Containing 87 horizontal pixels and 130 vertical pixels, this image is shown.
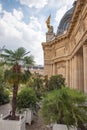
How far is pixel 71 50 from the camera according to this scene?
23.9 m

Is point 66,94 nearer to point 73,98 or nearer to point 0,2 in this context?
point 73,98

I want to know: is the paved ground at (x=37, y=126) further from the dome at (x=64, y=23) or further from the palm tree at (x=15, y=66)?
the dome at (x=64, y=23)

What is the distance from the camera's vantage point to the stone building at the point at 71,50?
1605 centimetres

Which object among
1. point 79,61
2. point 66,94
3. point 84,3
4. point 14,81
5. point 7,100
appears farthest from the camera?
point 7,100

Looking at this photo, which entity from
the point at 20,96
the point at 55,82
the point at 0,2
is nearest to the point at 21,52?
the point at 20,96

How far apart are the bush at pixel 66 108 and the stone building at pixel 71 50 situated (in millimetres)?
7359

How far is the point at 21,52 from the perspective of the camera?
12.0m

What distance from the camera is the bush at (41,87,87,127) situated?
8.07 m

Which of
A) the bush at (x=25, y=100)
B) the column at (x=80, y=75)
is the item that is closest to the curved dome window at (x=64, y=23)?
the column at (x=80, y=75)

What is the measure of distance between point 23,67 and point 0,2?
5.53 metres

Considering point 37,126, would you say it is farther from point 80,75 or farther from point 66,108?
point 80,75

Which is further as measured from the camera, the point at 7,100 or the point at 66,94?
the point at 7,100

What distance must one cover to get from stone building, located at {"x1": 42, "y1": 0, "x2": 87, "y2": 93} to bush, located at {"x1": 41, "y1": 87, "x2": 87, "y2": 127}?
7359mm

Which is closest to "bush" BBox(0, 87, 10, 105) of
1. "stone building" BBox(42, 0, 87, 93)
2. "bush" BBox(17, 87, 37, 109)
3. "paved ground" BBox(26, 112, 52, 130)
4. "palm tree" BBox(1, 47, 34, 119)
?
"stone building" BBox(42, 0, 87, 93)
